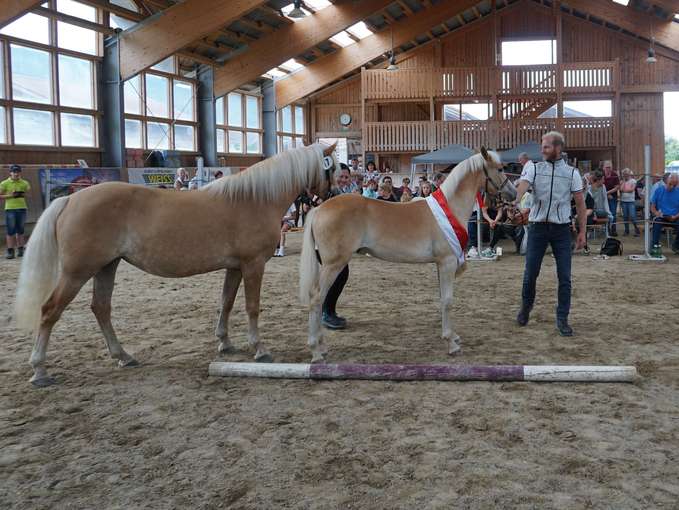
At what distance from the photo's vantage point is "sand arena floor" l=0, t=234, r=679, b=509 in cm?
262

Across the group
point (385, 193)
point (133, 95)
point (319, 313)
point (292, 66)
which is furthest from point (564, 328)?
point (292, 66)

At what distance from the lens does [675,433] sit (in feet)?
10.4

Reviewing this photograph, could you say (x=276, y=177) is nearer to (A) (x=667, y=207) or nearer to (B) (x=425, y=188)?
(B) (x=425, y=188)

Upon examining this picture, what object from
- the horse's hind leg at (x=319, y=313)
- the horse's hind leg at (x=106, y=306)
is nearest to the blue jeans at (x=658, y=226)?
the horse's hind leg at (x=319, y=313)

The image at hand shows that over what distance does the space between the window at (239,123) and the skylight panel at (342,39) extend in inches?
136

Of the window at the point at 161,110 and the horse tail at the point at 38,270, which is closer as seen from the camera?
the horse tail at the point at 38,270

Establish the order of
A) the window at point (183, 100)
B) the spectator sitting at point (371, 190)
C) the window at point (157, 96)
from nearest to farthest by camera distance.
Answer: the spectator sitting at point (371, 190), the window at point (157, 96), the window at point (183, 100)

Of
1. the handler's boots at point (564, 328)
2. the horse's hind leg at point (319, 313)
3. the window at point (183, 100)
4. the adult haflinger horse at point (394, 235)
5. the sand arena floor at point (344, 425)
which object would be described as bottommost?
the sand arena floor at point (344, 425)

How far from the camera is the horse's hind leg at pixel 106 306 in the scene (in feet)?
14.8

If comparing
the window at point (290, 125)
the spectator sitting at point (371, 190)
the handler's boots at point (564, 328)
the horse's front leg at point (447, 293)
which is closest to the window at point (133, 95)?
the spectator sitting at point (371, 190)

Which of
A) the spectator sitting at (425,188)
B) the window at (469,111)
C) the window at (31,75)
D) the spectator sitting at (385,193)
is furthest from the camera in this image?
the window at (469,111)

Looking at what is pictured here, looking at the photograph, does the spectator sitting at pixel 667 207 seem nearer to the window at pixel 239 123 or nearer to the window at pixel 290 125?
the window at pixel 239 123

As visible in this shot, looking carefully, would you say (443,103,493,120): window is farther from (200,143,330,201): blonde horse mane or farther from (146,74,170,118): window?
(200,143,330,201): blonde horse mane

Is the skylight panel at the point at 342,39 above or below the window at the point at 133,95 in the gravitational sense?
above
